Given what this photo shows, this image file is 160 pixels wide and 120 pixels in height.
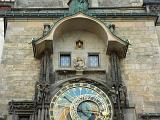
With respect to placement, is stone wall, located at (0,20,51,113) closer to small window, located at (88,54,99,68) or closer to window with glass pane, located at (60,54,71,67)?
window with glass pane, located at (60,54,71,67)

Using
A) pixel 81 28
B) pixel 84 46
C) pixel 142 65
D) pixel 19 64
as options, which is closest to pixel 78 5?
pixel 81 28

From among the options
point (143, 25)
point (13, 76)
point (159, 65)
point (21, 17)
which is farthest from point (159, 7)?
point (13, 76)

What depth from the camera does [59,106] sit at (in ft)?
34.2

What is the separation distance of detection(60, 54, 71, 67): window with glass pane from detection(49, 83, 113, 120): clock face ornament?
98cm

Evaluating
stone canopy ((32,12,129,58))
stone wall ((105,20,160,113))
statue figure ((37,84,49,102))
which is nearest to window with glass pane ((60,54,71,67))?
stone canopy ((32,12,129,58))

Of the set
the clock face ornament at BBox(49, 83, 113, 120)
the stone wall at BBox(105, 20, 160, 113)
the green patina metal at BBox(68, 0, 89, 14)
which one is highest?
the green patina metal at BBox(68, 0, 89, 14)

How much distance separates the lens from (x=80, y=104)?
34.4 ft

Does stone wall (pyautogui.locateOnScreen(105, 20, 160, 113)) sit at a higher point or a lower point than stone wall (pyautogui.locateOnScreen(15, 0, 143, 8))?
lower

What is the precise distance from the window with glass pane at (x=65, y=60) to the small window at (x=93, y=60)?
53 cm

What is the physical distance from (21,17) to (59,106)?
11.5ft

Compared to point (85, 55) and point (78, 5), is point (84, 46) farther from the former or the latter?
point (78, 5)

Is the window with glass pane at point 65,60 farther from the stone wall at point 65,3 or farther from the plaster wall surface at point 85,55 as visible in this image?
the stone wall at point 65,3

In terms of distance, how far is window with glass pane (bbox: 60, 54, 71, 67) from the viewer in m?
11.7

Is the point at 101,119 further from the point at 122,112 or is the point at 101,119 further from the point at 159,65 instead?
the point at 159,65
